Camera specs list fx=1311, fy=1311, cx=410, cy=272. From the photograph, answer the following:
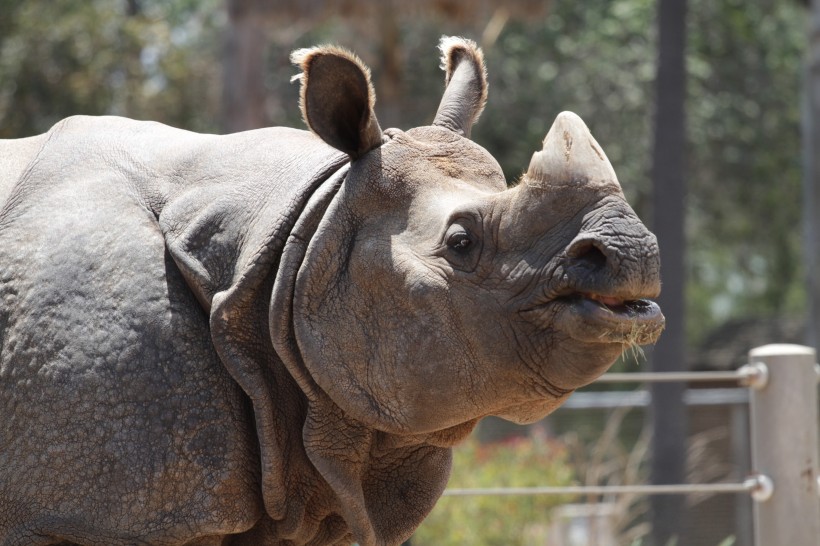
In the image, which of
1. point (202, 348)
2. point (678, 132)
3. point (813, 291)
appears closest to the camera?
point (202, 348)

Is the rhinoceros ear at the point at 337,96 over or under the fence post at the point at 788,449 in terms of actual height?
over

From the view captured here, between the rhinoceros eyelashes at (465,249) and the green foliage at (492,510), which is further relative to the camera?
the green foliage at (492,510)

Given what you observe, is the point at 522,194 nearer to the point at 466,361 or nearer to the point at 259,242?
the point at 466,361

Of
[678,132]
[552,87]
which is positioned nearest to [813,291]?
[678,132]

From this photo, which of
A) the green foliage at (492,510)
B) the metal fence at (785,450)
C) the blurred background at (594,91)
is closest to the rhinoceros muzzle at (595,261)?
the metal fence at (785,450)

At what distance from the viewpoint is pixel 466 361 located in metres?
2.92

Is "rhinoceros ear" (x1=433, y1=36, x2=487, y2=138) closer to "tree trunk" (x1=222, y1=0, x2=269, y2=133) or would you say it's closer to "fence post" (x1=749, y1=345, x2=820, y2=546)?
"fence post" (x1=749, y1=345, x2=820, y2=546)

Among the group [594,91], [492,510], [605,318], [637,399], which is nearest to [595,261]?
[605,318]

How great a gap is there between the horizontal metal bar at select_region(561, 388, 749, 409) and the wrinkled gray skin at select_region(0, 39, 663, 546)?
20.0 ft

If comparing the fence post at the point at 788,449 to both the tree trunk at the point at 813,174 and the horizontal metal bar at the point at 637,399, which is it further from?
the tree trunk at the point at 813,174

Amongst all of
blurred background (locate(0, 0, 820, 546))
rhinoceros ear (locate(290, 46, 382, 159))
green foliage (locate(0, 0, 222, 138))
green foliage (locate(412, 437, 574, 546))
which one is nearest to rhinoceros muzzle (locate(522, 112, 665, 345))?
rhinoceros ear (locate(290, 46, 382, 159))

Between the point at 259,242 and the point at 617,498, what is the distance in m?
8.93

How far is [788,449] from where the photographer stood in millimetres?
4891

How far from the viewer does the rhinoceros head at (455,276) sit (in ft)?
A: 9.16
